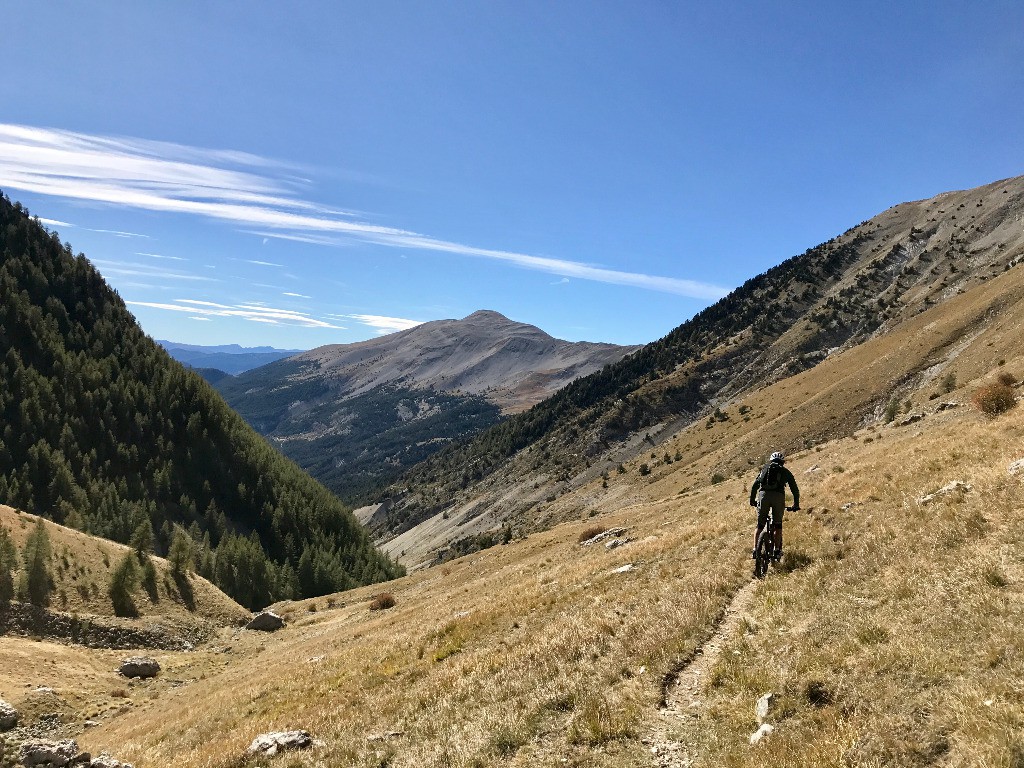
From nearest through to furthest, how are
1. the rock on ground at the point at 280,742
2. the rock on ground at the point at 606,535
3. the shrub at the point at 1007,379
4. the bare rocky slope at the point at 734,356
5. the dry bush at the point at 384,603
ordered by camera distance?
the rock on ground at the point at 280,742 < the shrub at the point at 1007,379 < the rock on ground at the point at 606,535 < the dry bush at the point at 384,603 < the bare rocky slope at the point at 734,356

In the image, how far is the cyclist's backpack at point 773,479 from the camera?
15867 mm

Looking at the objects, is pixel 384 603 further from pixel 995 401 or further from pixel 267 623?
pixel 995 401

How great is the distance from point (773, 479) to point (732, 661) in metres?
6.84

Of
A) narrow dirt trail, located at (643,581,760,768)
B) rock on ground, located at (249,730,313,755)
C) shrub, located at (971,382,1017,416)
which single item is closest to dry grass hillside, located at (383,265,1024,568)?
shrub, located at (971,382,1017,416)

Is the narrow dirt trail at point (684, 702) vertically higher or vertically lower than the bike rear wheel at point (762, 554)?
lower

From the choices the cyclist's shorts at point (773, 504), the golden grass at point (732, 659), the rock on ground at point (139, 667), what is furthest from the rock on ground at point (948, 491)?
the rock on ground at point (139, 667)

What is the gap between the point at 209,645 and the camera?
4734 cm

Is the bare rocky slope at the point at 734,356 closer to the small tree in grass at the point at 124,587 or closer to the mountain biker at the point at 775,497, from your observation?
the small tree in grass at the point at 124,587

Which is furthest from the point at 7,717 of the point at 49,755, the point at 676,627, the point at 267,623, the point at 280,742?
the point at 676,627

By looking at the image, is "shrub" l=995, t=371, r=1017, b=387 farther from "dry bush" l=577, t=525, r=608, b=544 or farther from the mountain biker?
the mountain biker

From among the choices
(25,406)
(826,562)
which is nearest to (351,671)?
(826,562)

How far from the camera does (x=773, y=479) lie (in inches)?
628

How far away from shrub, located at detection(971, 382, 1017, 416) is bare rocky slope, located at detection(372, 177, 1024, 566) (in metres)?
56.6

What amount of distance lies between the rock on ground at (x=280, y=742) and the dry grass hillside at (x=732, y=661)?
1.90 feet
